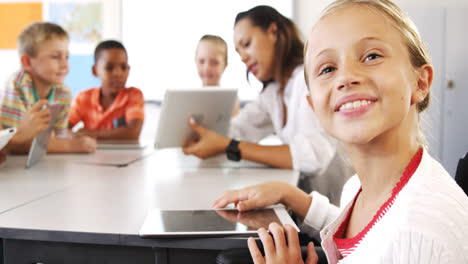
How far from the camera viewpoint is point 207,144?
1.66 meters

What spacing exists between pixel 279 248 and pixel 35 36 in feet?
5.89

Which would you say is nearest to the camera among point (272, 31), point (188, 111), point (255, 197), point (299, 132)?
point (255, 197)

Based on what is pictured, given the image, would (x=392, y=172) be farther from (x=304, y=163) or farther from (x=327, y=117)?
(x=304, y=163)

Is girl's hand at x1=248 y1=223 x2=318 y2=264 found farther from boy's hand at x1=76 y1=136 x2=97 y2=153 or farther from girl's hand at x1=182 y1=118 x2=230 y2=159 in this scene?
boy's hand at x1=76 y1=136 x2=97 y2=153

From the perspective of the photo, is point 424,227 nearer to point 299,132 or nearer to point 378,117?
point 378,117

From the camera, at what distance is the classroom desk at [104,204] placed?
0.84 metres

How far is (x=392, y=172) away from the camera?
68 centimetres

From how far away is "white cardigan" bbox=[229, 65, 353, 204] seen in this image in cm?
151

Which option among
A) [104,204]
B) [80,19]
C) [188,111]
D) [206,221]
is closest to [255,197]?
[206,221]

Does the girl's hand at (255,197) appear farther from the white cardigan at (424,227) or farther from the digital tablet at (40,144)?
the digital tablet at (40,144)

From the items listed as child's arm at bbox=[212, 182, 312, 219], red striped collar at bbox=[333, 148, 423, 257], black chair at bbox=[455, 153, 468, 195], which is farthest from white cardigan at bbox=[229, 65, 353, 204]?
red striped collar at bbox=[333, 148, 423, 257]

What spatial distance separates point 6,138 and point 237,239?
899 millimetres

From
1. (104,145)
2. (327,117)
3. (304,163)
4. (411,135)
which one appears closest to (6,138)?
(104,145)

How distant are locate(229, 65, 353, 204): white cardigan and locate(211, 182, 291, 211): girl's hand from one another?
0.49m
